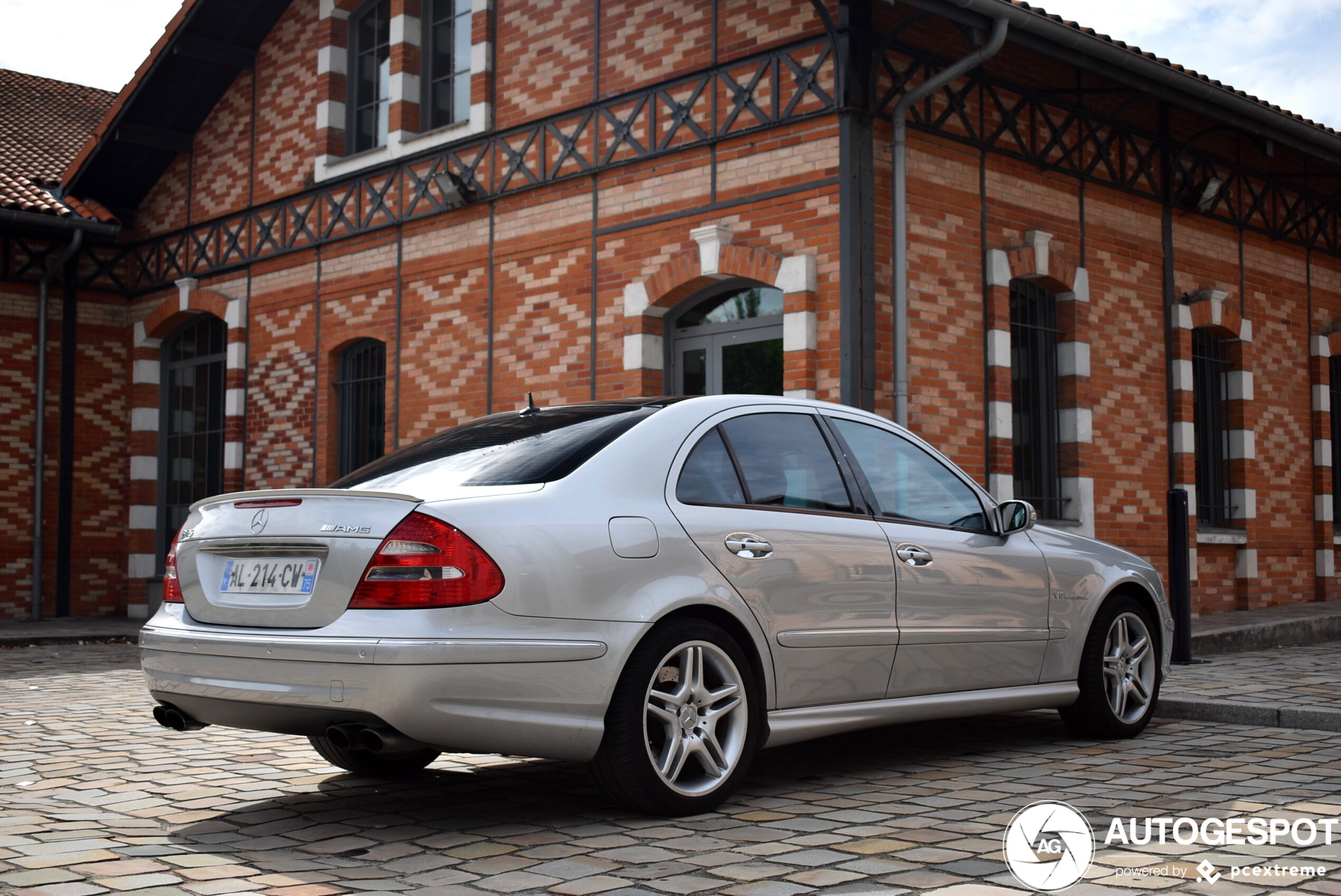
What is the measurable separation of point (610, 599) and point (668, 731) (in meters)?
0.52

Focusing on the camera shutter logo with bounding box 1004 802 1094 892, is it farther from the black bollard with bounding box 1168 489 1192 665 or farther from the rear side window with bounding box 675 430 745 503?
the black bollard with bounding box 1168 489 1192 665

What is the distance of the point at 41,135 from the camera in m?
19.4

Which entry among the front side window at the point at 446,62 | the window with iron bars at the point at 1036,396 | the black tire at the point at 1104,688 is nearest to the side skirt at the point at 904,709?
the black tire at the point at 1104,688

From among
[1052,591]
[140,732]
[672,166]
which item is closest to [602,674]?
[1052,591]

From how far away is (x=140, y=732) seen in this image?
7.29m

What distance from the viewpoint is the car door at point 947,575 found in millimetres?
5645

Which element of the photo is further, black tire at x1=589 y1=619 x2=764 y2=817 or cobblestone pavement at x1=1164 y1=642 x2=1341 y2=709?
cobblestone pavement at x1=1164 y1=642 x2=1341 y2=709

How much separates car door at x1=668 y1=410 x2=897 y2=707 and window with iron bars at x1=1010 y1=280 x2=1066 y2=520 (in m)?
7.03

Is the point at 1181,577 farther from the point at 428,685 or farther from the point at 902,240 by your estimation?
the point at 428,685

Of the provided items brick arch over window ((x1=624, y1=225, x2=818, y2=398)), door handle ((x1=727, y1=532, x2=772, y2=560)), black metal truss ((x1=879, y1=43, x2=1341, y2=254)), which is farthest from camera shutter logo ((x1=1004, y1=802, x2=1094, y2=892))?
black metal truss ((x1=879, y1=43, x2=1341, y2=254))

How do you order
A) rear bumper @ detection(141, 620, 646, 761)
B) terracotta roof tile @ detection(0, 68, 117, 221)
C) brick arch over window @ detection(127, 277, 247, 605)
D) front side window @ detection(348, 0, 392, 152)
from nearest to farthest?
rear bumper @ detection(141, 620, 646, 761)
front side window @ detection(348, 0, 392, 152)
brick arch over window @ detection(127, 277, 247, 605)
terracotta roof tile @ detection(0, 68, 117, 221)

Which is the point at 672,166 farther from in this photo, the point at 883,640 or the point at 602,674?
the point at 602,674

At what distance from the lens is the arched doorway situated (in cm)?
1131

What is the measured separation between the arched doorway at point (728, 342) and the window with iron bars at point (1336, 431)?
8753mm
